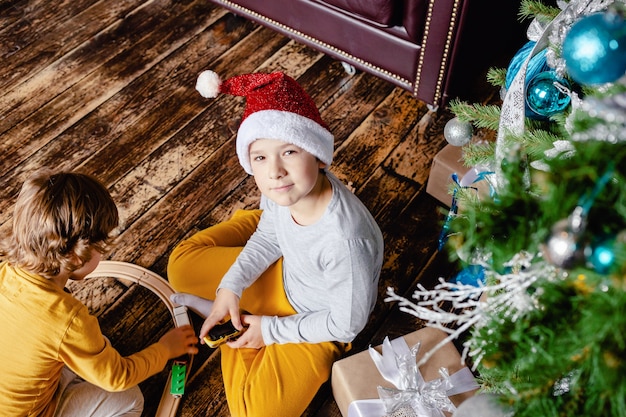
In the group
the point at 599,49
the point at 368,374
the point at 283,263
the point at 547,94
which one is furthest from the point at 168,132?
the point at 599,49

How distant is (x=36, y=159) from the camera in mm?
1713

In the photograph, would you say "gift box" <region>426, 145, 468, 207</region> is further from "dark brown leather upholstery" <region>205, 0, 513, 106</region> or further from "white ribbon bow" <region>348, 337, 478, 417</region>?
"white ribbon bow" <region>348, 337, 478, 417</region>

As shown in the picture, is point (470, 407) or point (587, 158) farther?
point (470, 407)

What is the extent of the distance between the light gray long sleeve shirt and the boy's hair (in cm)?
33

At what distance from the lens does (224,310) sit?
3.90ft

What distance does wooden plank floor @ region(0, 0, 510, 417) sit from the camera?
4.76 ft

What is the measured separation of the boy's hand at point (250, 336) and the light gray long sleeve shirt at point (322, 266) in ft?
0.09

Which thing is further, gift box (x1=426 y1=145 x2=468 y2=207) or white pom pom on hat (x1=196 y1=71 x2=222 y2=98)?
gift box (x1=426 y1=145 x2=468 y2=207)

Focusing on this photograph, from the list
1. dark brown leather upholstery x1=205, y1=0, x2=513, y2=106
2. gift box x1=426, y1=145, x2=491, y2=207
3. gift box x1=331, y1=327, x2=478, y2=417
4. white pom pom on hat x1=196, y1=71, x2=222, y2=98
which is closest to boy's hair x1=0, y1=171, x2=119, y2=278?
white pom pom on hat x1=196, y1=71, x2=222, y2=98

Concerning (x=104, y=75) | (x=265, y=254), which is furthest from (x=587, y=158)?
(x=104, y=75)

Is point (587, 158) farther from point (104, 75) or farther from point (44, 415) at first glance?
point (104, 75)

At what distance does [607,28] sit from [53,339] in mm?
980

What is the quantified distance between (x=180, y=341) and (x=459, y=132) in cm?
87

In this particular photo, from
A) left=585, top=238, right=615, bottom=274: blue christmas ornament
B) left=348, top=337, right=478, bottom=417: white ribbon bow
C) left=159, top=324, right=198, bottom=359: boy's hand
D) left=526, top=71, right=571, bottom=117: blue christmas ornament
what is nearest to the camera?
left=585, top=238, right=615, bottom=274: blue christmas ornament
